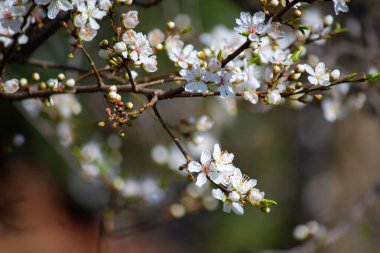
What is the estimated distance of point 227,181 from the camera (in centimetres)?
180

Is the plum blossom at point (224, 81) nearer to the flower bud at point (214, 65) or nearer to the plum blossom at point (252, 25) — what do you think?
the flower bud at point (214, 65)

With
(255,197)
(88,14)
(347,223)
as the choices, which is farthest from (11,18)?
(347,223)

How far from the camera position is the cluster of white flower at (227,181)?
179 cm

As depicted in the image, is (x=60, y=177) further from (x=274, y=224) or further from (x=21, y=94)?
(x=21, y=94)

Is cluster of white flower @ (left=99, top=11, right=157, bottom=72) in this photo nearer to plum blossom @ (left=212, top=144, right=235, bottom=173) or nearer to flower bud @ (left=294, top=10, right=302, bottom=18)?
plum blossom @ (left=212, top=144, right=235, bottom=173)

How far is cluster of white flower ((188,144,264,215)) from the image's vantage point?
5.86 ft

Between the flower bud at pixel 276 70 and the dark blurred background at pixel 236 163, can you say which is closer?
the flower bud at pixel 276 70

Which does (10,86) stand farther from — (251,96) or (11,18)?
(251,96)

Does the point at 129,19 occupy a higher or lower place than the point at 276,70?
higher

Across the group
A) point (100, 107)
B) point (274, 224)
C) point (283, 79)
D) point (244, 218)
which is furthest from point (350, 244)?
point (283, 79)

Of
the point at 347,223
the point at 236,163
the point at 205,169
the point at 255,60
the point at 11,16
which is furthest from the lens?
the point at 236,163

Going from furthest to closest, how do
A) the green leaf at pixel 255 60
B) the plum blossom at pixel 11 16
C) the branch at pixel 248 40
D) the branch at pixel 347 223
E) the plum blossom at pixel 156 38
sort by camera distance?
the branch at pixel 347 223 → the plum blossom at pixel 156 38 → the green leaf at pixel 255 60 → the plum blossom at pixel 11 16 → the branch at pixel 248 40

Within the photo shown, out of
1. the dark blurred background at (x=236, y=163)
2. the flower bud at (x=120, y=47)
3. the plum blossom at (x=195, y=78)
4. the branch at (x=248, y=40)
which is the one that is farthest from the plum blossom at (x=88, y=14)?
the dark blurred background at (x=236, y=163)

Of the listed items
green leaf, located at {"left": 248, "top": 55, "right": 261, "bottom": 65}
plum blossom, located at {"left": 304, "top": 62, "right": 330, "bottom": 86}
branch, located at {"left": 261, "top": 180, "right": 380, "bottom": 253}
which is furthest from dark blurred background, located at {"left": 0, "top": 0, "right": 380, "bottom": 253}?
plum blossom, located at {"left": 304, "top": 62, "right": 330, "bottom": 86}
